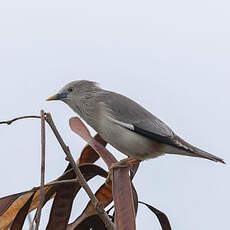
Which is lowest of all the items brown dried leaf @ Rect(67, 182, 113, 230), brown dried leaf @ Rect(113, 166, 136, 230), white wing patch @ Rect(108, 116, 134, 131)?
brown dried leaf @ Rect(67, 182, 113, 230)

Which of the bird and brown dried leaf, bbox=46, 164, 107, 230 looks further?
the bird

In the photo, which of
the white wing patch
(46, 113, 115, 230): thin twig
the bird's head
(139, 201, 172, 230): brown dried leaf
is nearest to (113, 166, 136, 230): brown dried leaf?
(46, 113, 115, 230): thin twig

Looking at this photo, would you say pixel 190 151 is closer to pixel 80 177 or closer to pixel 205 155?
pixel 205 155

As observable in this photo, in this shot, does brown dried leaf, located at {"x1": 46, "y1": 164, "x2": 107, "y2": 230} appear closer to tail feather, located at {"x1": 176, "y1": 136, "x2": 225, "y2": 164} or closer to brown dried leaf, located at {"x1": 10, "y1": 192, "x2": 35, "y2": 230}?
brown dried leaf, located at {"x1": 10, "y1": 192, "x2": 35, "y2": 230}

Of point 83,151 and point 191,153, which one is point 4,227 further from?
point 191,153

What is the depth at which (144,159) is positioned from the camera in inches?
147

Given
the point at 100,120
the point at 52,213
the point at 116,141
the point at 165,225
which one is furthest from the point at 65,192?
the point at 100,120

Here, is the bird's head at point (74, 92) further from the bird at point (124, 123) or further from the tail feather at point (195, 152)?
the tail feather at point (195, 152)

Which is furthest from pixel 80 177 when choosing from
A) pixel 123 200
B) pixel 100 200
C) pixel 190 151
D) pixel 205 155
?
pixel 190 151

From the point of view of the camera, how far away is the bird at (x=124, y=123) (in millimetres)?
3664

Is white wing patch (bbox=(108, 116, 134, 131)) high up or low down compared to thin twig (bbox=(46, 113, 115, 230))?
down

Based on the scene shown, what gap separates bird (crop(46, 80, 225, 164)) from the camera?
3.66 m

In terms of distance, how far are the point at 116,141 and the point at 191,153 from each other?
0.54 m

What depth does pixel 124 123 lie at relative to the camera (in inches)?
153
